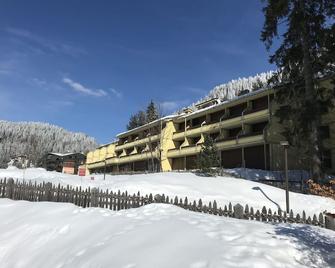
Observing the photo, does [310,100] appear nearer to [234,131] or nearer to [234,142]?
[234,142]

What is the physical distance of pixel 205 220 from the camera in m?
9.10

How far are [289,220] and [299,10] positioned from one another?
18247 millimetres

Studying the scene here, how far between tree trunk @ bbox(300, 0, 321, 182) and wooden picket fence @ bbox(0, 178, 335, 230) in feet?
36.1

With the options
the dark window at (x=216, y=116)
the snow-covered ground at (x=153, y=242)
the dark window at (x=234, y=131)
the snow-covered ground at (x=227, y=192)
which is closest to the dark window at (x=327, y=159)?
the snow-covered ground at (x=227, y=192)

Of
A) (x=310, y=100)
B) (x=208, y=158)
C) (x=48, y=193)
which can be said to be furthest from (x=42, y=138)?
(x=48, y=193)

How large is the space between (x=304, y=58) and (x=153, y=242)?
2219 cm

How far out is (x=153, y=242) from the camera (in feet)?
23.7

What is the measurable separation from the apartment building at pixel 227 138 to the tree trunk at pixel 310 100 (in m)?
6.07

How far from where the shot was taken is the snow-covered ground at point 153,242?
626 centimetres

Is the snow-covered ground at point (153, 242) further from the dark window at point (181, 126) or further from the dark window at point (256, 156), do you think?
the dark window at point (181, 126)

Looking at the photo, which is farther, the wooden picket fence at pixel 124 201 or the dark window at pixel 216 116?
the dark window at pixel 216 116

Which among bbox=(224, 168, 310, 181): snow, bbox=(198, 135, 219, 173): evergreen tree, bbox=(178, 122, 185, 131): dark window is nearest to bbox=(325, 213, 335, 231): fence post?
bbox=(198, 135, 219, 173): evergreen tree

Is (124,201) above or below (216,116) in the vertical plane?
below

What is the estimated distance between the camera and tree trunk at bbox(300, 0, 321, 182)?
24.3m
